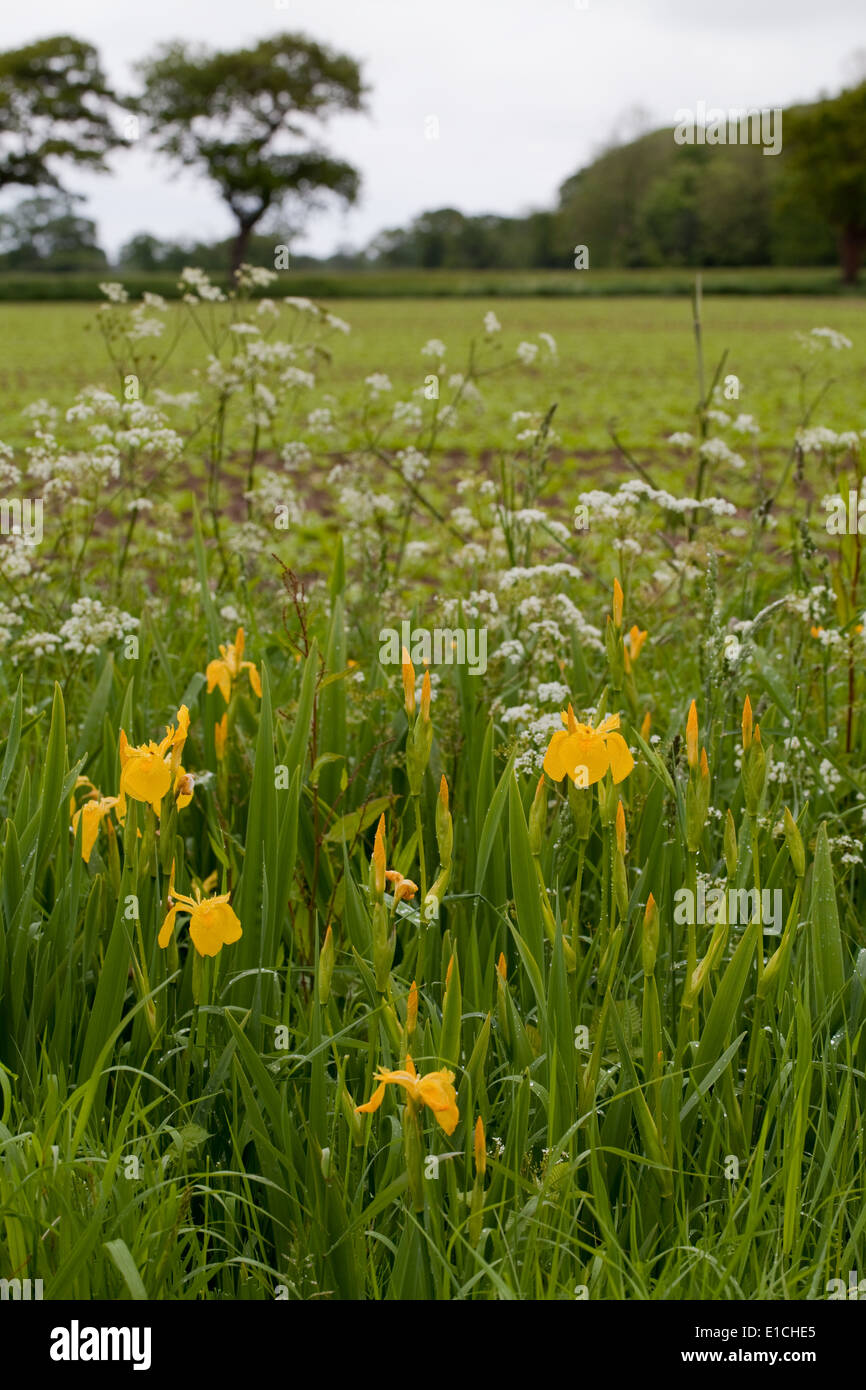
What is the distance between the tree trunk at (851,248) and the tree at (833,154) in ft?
2.93

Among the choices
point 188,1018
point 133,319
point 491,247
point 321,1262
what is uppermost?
point 491,247

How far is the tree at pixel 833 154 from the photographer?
178 ft

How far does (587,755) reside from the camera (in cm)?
135

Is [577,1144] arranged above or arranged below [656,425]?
below

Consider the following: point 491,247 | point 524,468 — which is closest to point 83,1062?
point 524,468

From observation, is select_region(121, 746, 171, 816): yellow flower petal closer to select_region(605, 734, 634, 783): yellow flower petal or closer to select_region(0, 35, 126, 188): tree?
select_region(605, 734, 634, 783): yellow flower petal

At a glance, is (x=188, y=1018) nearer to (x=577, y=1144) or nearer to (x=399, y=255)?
(x=577, y=1144)

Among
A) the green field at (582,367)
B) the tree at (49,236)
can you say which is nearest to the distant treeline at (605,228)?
the tree at (49,236)

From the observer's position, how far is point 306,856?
6.64 ft

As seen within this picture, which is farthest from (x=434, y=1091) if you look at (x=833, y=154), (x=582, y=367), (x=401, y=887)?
(x=833, y=154)

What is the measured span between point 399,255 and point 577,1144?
207ft

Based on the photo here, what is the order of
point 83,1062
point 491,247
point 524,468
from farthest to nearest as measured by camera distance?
1. point 491,247
2. point 524,468
3. point 83,1062

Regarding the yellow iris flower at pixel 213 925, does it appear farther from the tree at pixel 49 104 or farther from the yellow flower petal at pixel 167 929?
the tree at pixel 49 104

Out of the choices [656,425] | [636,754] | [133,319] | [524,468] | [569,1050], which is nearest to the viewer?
[569,1050]
